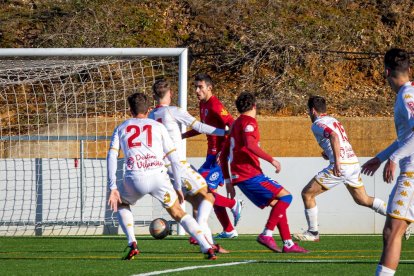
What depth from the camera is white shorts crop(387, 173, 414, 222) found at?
7703 mm

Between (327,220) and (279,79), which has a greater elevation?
(279,79)

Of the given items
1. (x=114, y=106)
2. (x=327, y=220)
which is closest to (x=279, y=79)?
(x=114, y=106)

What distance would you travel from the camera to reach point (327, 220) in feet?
55.5

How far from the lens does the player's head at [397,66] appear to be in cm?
791

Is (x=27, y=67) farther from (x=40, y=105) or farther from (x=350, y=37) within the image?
(x=350, y=37)

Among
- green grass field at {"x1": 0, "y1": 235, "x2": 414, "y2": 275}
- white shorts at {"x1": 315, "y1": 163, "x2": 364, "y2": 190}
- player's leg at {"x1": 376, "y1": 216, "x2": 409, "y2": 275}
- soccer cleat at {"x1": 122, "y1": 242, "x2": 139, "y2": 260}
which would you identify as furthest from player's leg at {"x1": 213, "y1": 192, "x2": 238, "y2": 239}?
player's leg at {"x1": 376, "y1": 216, "x2": 409, "y2": 275}

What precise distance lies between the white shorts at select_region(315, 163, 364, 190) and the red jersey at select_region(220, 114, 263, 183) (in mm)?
2430

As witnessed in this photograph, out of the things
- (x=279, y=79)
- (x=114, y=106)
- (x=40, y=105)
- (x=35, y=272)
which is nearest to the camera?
(x=35, y=272)

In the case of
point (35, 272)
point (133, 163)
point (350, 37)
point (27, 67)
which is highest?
point (350, 37)

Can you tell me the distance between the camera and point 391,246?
7582mm

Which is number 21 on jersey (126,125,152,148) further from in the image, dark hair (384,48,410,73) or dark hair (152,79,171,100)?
dark hair (384,48,410,73)

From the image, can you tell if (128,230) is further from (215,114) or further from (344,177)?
(344,177)

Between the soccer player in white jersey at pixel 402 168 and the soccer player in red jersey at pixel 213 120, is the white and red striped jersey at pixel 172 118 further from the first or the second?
the soccer player in white jersey at pixel 402 168

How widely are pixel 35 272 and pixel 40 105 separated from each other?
37.0 ft
